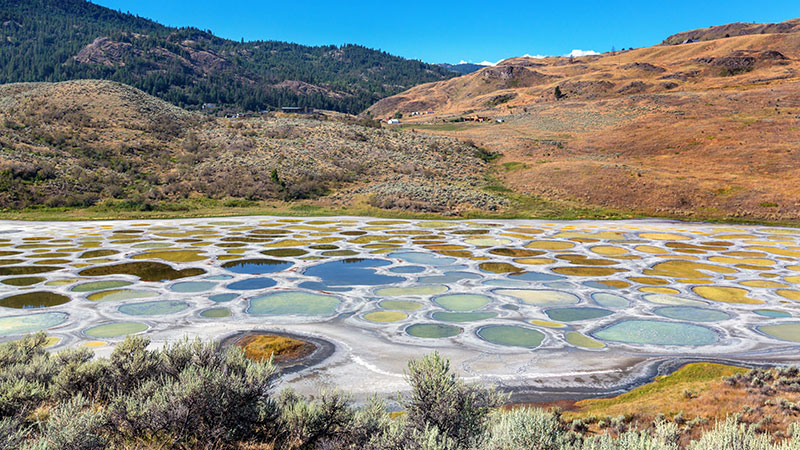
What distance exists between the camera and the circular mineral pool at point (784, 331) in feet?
48.5

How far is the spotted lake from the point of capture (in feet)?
44.7

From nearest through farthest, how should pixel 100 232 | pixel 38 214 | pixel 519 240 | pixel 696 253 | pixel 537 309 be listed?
pixel 537 309 < pixel 696 253 < pixel 519 240 < pixel 100 232 < pixel 38 214

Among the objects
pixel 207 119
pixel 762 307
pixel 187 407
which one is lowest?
pixel 762 307

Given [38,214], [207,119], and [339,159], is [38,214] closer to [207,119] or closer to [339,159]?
[339,159]

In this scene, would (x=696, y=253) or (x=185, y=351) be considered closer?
(x=185, y=351)

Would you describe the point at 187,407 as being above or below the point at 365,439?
above

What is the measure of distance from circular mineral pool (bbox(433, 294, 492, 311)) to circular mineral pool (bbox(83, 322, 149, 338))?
10254 mm

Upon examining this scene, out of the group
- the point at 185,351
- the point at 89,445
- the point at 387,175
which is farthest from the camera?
the point at 387,175

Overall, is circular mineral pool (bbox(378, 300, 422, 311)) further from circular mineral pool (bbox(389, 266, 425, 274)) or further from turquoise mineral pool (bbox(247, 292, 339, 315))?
circular mineral pool (bbox(389, 266, 425, 274))

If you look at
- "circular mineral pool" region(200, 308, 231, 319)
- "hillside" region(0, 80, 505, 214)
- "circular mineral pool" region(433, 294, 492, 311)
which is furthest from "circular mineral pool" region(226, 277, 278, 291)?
"hillside" region(0, 80, 505, 214)

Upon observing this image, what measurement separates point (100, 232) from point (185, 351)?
104 ft

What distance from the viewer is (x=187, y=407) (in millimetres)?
6711

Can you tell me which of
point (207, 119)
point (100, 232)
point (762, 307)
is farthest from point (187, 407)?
point (207, 119)

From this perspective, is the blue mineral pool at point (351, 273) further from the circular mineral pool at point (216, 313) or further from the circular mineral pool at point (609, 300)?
the circular mineral pool at point (609, 300)
